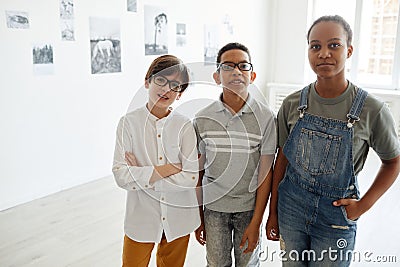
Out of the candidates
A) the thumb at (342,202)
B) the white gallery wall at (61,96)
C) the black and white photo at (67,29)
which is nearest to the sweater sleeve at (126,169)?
the thumb at (342,202)

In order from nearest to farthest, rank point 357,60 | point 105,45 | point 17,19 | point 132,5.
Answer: point 17,19 → point 105,45 → point 132,5 → point 357,60

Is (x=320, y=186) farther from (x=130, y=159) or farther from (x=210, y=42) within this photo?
(x=210, y=42)

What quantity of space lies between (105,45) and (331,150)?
2903mm

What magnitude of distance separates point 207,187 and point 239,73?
17.4 inches

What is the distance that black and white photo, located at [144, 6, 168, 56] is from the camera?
4.17 m

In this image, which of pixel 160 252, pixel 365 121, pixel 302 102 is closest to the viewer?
pixel 365 121

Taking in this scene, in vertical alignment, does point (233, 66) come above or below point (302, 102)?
above

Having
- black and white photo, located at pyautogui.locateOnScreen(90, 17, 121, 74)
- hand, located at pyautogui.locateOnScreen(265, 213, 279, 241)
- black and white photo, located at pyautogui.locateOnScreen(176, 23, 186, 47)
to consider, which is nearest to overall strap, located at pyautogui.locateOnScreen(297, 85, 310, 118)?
hand, located at pyautogui.locateOnScreen(265, 213, 279, 241)

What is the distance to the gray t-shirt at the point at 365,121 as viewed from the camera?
49.5 inches

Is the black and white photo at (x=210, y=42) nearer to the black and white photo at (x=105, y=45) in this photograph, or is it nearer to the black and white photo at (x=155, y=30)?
the black and white photo at (x=155, y=30)

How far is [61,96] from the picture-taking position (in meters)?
3.45

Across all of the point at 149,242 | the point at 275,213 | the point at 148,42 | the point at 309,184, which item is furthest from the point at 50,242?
the point at 148,42

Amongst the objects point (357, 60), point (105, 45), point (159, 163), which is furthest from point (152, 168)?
point (357, 60)

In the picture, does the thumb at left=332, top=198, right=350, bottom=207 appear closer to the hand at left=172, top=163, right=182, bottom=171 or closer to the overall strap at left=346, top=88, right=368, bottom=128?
the overall strap at left=346, top=88, right=368, bottom=128
